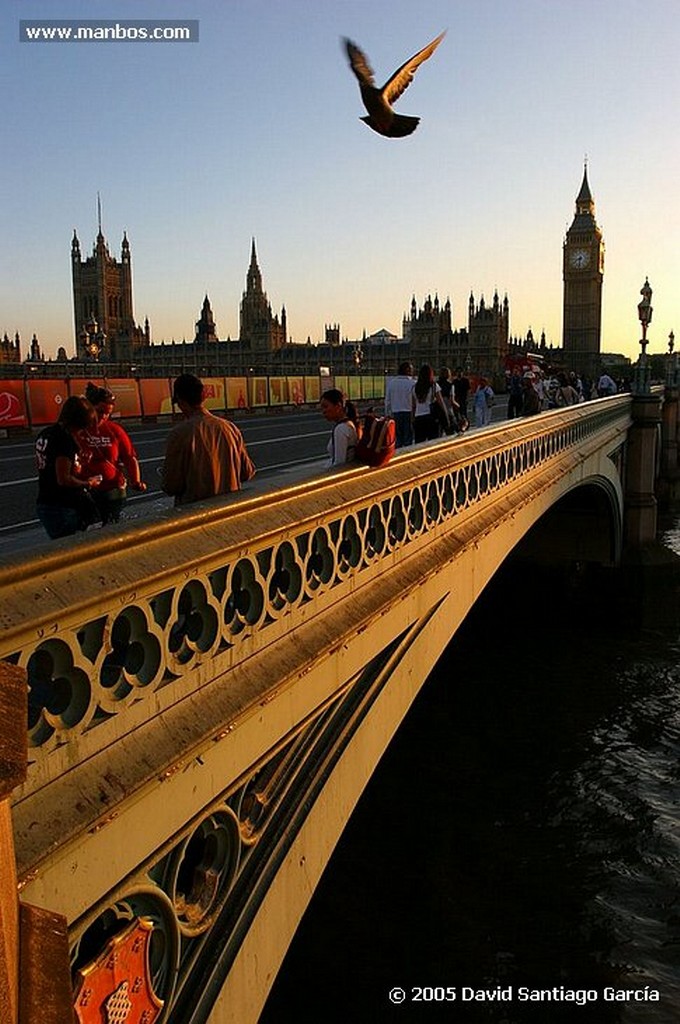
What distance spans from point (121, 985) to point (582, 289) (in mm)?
147307

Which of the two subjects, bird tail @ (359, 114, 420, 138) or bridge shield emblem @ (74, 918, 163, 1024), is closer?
bridge shield emblem @ (74, 918, 163, 1024)

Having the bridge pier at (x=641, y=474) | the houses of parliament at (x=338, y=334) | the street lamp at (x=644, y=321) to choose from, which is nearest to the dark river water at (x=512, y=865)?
the bridge pier at (x=641, y=474)

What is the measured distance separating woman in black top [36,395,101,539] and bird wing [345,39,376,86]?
243 centimetres

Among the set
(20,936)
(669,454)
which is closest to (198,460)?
(20,936)

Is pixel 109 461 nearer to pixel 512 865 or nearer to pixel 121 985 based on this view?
pixel 121 985

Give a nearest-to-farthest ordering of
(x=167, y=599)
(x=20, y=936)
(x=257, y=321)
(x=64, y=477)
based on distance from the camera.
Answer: (x=20, y=936) → (x=167, y=599) → (x=64, y=477) → (x=257, y=321)

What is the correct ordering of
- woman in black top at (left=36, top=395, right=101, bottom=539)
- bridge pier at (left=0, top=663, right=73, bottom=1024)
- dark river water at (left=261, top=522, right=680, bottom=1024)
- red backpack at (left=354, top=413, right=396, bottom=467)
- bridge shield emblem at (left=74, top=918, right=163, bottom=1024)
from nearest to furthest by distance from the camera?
bridge pier at (left=0, top=663, right=73, bottom=1024) → bridge shield emblem at (left=74, top=918, right=163, bottom=1024) → red backpack at (left=354, top=413, right=396, bottom=467) → woman in black top at (left=36, top=395, right=101, bottom=539) → dark river water at (left=261, top=522, right=680, bottom=1024)

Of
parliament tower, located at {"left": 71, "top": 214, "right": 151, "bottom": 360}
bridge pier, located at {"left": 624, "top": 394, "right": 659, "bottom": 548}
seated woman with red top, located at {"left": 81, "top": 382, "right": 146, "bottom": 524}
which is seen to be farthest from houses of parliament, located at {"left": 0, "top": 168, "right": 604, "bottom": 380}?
seated woman with red top, located at {"left": 81, "top": 382, "right": 146, "bottom": 524}

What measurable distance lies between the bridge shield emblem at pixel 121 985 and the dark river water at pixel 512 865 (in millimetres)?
6683

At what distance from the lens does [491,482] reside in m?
9.04

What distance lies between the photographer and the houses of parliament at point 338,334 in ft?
357

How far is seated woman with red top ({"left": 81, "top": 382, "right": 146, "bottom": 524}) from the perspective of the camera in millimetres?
6164

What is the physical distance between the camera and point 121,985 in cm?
261

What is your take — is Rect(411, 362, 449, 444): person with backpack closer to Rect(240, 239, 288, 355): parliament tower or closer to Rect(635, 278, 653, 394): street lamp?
Rect(635, 278, 653, 394): street lamp
